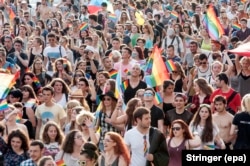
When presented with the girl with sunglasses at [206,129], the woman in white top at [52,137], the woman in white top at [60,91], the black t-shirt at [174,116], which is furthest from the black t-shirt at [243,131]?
the woman in white top at [60,91]

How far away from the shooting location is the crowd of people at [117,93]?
42.6 ft

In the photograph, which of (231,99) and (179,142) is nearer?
(179,142)

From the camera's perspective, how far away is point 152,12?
27.8 meters

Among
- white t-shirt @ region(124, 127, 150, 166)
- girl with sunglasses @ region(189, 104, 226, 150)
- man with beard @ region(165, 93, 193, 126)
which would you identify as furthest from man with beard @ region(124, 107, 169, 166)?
man with beard @ region(165, 93, 193, 126)

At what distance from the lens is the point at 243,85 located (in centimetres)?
1661

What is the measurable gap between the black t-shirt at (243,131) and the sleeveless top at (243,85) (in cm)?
273

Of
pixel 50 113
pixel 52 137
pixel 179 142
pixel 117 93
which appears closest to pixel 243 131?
pixel 179 142

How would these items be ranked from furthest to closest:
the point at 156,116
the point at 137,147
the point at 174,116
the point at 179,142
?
1. the point at 174,116
2. the point at 156,116
3. the point at 179,142
4. the point at 137,147

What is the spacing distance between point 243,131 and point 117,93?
8.94 ft

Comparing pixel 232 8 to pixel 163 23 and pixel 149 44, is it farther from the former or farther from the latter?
pixel 149 44

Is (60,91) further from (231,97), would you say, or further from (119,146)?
(119,146)

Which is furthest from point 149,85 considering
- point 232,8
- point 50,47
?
point 232,8

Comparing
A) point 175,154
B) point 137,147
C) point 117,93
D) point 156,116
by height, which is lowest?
point 175,154

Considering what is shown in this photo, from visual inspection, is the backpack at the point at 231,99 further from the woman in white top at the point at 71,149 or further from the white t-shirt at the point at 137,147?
the woman in white top at the point at 71,149
